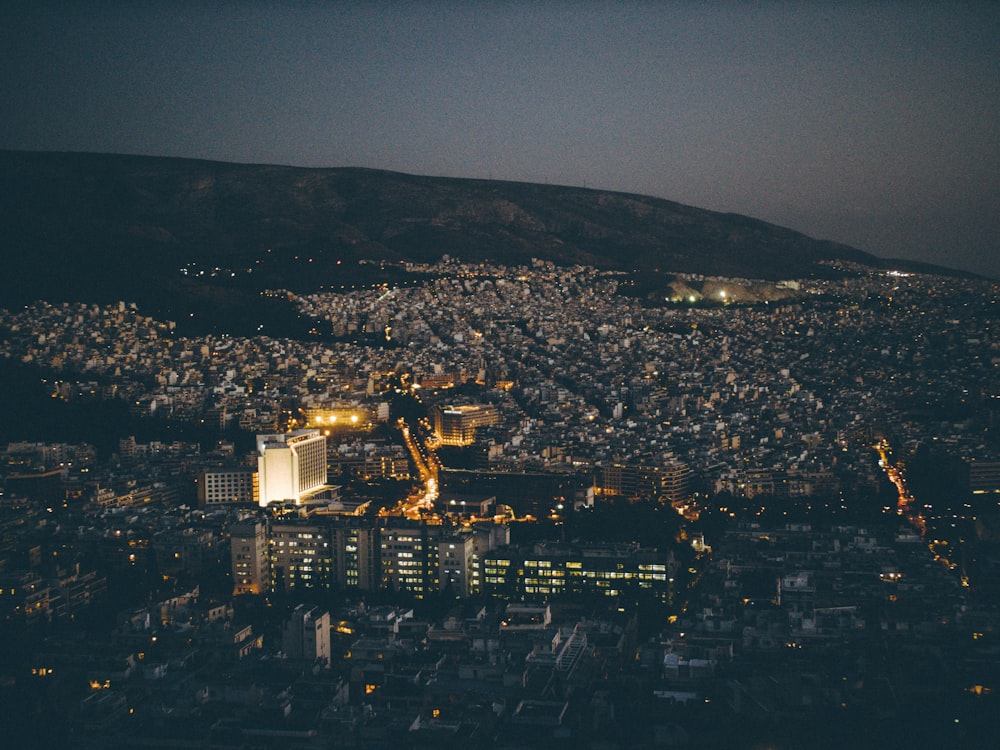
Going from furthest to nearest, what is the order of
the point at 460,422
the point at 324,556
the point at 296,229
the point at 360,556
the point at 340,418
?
1. the point at 296,229
2. the point at 340,418
3. the point at 460,422
4. the point at 324,556
5. the point at 360,556

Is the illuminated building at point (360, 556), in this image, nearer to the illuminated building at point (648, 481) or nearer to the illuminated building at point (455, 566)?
the illuminated building at point (455, 566)

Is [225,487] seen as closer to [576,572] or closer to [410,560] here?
[410,560]

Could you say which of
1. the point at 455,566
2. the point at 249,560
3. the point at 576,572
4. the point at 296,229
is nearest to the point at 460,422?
the point at 249,560

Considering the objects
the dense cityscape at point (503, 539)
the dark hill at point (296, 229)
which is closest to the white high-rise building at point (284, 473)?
the dense cityscape at point (503, 539)

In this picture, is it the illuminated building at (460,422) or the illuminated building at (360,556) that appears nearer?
the illuminated building at (360,556)

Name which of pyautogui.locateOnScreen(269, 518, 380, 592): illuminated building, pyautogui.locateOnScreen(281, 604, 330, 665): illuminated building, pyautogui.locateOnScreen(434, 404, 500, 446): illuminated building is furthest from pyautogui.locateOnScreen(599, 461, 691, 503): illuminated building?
pyautogui.locateOnScreen(281, 604, 330, 665): illuminated building
